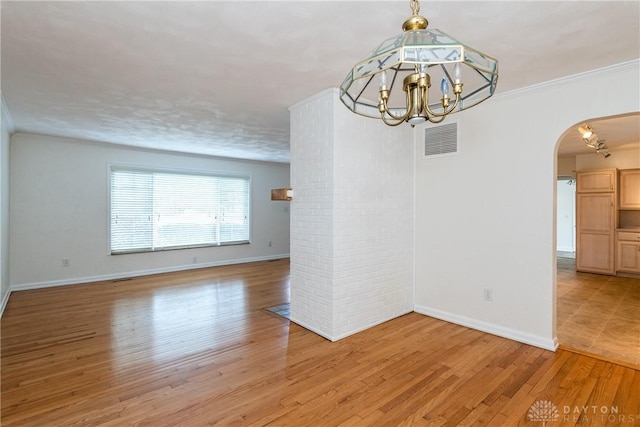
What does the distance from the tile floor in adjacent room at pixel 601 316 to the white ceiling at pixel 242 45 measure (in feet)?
8.27

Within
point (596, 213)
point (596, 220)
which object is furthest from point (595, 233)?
point (596, 213)

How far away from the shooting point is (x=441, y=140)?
3.79m

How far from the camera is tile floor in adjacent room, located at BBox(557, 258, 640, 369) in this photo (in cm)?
303

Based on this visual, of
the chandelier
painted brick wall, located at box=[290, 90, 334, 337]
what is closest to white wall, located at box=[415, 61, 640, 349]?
painted brick wall, located at box=[290, 90, 334, 337]

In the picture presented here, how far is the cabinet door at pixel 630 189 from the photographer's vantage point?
241 inches

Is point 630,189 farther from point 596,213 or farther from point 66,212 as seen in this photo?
point 66,212

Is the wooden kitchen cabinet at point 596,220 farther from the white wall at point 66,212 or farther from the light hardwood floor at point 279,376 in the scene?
the white wall at point 66,212

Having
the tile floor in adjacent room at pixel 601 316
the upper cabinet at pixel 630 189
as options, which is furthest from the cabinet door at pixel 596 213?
the tile floor in adjacent room at pixel 601 316

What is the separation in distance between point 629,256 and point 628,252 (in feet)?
0.24

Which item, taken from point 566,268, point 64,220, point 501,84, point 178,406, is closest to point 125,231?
point 64,220

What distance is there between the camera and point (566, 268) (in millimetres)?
6848

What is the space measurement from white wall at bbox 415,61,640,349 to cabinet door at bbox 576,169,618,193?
4662 millimetres

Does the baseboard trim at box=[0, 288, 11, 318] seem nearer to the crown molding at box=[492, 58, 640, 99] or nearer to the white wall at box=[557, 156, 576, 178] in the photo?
the crown molding at box=[492, 58, 640, 99]

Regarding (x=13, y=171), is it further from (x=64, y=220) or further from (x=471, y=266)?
(x=471, y=266)
